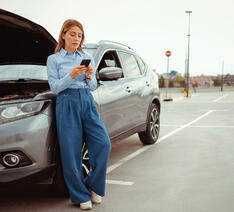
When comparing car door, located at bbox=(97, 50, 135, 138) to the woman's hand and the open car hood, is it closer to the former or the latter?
the open car hood

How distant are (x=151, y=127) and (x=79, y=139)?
324 centimetres

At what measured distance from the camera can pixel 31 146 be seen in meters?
3.04

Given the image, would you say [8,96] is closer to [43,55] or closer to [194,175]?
[43,55]

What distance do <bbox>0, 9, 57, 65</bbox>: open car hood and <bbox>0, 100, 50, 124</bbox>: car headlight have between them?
3.36ft

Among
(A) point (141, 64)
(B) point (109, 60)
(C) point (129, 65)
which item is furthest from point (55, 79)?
(A) point (141, 64)

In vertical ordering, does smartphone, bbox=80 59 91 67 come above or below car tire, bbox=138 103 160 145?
above

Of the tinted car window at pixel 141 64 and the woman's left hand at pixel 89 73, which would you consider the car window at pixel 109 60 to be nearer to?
the tinted car window at pixel 141 64

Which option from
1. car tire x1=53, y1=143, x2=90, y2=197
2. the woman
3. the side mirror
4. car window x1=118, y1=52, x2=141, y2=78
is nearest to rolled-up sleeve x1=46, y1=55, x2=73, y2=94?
the woman

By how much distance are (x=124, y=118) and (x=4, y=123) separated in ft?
7.30

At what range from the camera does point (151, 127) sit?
21.3ft

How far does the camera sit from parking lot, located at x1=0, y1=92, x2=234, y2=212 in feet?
11.8

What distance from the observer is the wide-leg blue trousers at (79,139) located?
3309mm

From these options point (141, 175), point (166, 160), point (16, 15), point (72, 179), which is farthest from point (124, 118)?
point (16, 15)

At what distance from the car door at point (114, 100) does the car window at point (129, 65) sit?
18 centimetres
